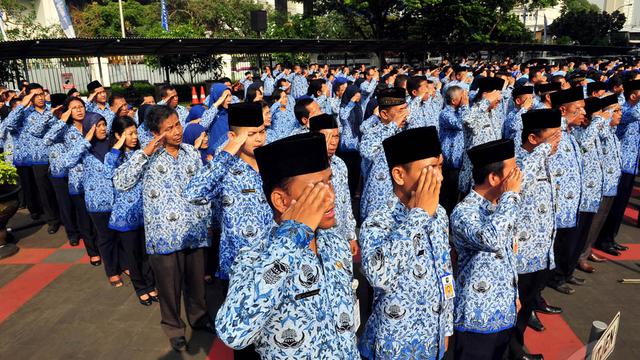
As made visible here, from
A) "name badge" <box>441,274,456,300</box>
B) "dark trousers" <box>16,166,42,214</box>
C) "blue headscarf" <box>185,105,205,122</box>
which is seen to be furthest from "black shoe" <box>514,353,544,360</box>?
"dark trousers" <box>16,166,42,214</box>

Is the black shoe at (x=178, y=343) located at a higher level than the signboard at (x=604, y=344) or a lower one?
lower

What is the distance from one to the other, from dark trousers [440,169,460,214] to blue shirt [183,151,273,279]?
4.03 m

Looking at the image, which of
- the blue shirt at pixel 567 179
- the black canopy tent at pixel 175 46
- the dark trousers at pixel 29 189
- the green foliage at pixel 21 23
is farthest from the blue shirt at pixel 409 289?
the green foliage at pixel 21 23

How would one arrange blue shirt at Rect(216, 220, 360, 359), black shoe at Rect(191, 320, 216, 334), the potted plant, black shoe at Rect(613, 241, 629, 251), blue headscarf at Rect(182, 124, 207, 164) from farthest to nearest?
1. the potted plant
2. black shoe at Rect(613, 241, 629, 251)
3. blue headscarf at Rect(182, 124, 207, 164)
4. black shoe at Rect(191, 320, 216, 334)
5. blue shirt at Rect(216, 220, 360, 359)

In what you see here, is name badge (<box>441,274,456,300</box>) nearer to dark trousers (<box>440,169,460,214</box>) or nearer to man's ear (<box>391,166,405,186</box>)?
man's ear (<box>391,166,405,186</box>)

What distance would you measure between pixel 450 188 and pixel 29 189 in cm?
720

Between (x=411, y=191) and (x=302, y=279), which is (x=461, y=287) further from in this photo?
(x=302, y=279)

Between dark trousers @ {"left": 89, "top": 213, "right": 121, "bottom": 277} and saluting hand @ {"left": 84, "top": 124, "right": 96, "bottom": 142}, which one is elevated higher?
saluting hand @ {"left": 84, "top": 124, "right": 96, "bottom": 142}

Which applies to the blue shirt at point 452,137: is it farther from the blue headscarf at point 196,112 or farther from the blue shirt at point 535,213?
the blue headscarf at point 196,112

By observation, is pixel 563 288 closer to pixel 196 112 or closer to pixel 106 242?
pixel 106 242

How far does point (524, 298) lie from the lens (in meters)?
3.59

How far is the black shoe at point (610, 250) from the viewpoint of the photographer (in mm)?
5934

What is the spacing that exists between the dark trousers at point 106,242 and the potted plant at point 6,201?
2316mm

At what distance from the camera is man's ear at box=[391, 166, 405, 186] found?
92.8 inches
